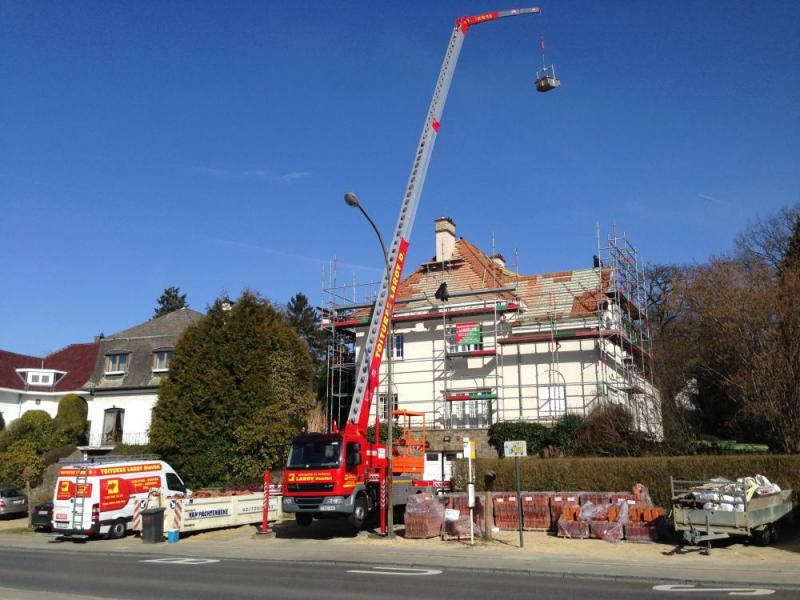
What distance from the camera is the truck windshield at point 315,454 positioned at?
20.8 m

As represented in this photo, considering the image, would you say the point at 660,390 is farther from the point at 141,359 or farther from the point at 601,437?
the point at 141,359

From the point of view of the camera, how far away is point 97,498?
22.9 m

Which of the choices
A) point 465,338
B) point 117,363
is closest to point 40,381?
point 117,363

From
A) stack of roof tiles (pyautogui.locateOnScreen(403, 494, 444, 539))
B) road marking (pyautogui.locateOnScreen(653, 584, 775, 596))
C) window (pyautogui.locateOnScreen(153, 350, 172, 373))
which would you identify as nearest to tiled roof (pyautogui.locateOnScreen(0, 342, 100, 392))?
window (pyautogui.locateOnScreen(153, 350, 172, 373))

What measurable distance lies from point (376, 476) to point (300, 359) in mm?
13581

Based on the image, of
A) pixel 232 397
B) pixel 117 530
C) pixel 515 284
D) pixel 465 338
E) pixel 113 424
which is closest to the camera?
pixel 117 530

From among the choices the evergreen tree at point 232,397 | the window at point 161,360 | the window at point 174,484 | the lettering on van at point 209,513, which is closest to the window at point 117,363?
the window at point 161,360

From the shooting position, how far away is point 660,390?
1283 inches

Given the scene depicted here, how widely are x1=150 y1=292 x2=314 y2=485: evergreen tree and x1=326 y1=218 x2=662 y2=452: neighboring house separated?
648 cm

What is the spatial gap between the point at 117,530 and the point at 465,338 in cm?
2028

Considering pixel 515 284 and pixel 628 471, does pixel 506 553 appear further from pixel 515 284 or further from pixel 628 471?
pixel 515 284

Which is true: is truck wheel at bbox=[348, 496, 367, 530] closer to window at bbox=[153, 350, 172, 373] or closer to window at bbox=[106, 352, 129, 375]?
window at bbox=[153, 350, 172, 373]

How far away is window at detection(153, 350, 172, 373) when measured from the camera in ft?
138

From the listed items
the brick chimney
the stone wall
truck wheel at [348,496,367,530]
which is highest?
the brick chimney
